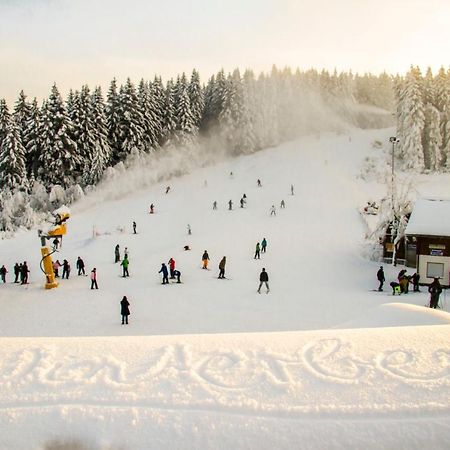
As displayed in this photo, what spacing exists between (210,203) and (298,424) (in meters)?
41.8

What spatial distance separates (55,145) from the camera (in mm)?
53344

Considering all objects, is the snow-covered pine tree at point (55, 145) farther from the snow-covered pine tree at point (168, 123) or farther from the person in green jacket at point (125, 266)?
the person in green jacket at point (125, 266)

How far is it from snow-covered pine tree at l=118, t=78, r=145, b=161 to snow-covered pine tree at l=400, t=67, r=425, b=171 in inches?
1332

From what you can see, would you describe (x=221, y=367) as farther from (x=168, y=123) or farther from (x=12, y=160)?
(x=168, y=123)

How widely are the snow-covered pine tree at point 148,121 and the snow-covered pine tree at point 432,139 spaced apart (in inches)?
1403

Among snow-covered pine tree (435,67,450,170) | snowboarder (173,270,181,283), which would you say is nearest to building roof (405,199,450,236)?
snowboarder (173,270,181,283)

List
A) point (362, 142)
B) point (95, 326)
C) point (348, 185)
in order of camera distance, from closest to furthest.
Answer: point (95, 326), point (348, 185), point (362, 142)

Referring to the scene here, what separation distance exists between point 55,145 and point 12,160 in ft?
17.0

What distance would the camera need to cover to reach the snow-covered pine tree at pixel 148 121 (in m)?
64.0

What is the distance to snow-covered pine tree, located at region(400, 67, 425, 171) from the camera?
2340 inches

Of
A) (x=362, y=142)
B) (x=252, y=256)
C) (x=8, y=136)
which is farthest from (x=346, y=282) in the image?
(x=362, y=142)

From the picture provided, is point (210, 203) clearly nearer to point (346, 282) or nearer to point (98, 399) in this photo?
point (346, 282)

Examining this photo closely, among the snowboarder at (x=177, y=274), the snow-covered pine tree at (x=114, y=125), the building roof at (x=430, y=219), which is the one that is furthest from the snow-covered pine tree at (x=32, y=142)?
the building roof at (x=430, y=219)

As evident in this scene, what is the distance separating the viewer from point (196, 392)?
671 centimetres
